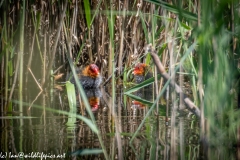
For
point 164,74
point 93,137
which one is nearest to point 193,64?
point 164,74

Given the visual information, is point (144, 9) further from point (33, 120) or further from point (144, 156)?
point (144, 156)

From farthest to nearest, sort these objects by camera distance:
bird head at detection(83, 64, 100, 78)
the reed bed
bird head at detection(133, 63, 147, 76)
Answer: bird head at detection(133, 63, 147, 76) < bird head at detection(83, 64, 100, 78) < the reed bed

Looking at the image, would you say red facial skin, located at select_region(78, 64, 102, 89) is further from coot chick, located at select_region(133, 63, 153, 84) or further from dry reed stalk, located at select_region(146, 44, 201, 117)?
dry reed stalk, located at select_region(146, 44, 201, 117)

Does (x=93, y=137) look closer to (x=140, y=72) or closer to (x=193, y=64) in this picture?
(x=193, y=64)

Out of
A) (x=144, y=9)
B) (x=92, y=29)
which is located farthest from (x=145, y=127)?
(x=92, y=29)

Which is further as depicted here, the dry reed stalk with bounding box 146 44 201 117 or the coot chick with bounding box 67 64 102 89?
the coot chick with bounding box 67 64 102 89

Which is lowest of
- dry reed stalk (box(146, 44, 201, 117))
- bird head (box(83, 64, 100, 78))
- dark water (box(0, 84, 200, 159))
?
dark water (box(0, 84, 200, 159))

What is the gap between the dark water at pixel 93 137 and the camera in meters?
1.76

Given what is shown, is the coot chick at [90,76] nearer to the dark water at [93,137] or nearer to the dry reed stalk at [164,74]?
the dark water at [93,137]

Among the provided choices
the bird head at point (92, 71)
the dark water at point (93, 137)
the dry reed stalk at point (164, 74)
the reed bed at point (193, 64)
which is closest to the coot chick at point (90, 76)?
the bird head at point (92, 71)

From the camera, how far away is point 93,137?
6.74 feet

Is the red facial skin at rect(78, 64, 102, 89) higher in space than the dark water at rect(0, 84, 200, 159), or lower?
higher

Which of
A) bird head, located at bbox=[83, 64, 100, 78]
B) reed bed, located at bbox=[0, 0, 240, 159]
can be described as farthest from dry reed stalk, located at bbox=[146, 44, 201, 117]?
bird head, located at bbox=[83, 64, 100, 78]

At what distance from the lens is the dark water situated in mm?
1763
